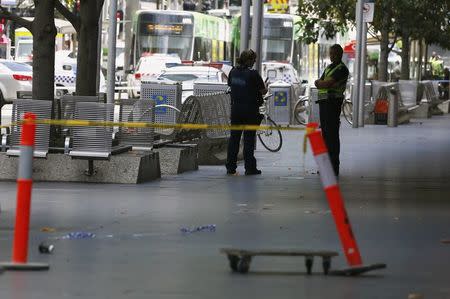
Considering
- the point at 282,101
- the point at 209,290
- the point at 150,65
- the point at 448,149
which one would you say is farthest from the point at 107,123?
the point at 150,65

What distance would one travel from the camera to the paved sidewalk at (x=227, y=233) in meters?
9.79

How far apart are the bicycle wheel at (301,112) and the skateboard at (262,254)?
99.9ft

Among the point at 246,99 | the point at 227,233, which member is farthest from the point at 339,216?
the point at 246,99

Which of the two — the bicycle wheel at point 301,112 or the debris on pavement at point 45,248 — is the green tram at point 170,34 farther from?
the debris on pavement at point 45,248

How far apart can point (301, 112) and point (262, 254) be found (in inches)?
1242

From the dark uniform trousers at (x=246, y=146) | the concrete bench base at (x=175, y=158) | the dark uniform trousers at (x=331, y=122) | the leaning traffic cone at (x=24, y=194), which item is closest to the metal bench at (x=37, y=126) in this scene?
the concrete bench base at (x=175, y=158)

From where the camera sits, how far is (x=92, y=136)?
18.7 m

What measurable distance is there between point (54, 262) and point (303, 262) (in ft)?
6.02

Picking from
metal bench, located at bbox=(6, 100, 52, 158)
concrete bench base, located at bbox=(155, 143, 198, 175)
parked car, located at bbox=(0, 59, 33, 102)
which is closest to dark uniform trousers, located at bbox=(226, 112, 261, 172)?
concrete bench base, located at bbox=(155, 143, 198, 175)

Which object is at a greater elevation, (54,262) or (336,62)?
(336,62)

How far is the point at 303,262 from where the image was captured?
11.1 metres

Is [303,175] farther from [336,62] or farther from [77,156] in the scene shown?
[77,156]

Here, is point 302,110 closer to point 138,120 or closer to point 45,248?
point 138,120

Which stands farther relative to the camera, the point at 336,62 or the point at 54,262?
the point at 336,62
